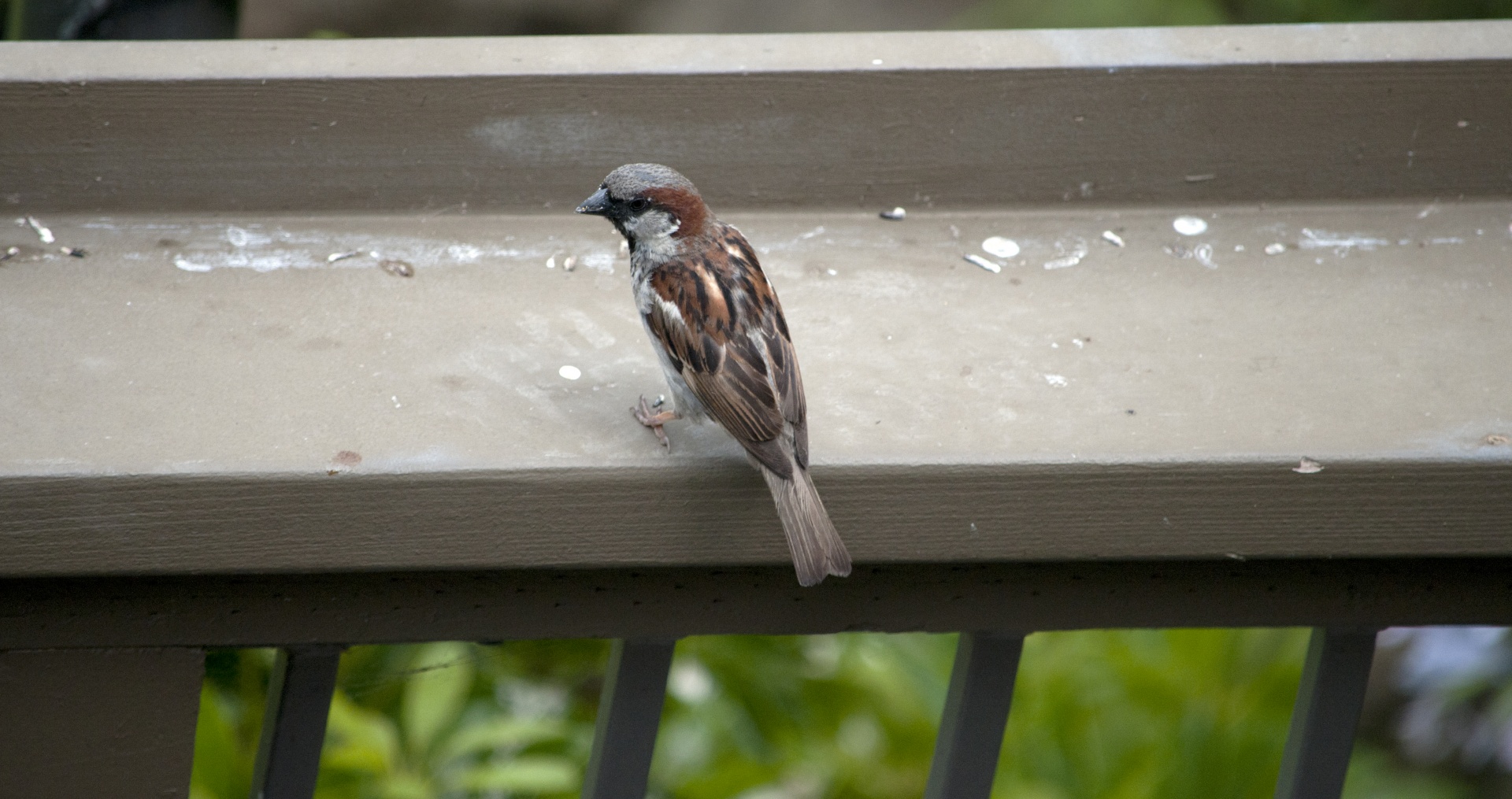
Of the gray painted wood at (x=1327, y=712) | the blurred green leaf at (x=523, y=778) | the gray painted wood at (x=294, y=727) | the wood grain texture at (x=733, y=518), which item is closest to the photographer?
the wood grain texture at (x=733, y=518)

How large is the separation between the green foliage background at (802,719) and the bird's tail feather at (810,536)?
1.43m

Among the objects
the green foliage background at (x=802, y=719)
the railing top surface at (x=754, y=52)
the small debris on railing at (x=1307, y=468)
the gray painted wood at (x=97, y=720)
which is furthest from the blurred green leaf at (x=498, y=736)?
the small debris on railing at (x=1307, y=468)

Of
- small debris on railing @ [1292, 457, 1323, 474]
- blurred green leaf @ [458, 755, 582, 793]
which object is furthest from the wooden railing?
blurred green leaf @ [458, 755, 582, 793]

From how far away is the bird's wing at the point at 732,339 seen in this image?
180 cm

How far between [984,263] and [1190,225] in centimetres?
42

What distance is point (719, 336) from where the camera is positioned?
202 cm

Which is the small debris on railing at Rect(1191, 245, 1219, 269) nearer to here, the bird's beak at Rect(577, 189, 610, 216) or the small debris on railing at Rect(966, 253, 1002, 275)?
the small debris on railing at Rect(966, 253, 1002, 275)

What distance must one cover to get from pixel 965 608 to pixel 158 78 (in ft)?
4.90

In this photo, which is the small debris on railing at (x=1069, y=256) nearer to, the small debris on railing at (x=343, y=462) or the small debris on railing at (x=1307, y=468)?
the small debris on railing at (x=1307, y=468)

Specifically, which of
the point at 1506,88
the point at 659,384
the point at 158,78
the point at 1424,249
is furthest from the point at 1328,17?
the point at 158,78

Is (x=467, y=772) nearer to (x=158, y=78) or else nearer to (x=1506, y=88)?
(x=158, y=78)

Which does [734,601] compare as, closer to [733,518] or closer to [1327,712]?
[733,518]

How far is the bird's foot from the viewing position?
1674mm

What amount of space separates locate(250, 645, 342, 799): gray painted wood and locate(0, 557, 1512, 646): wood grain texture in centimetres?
9
